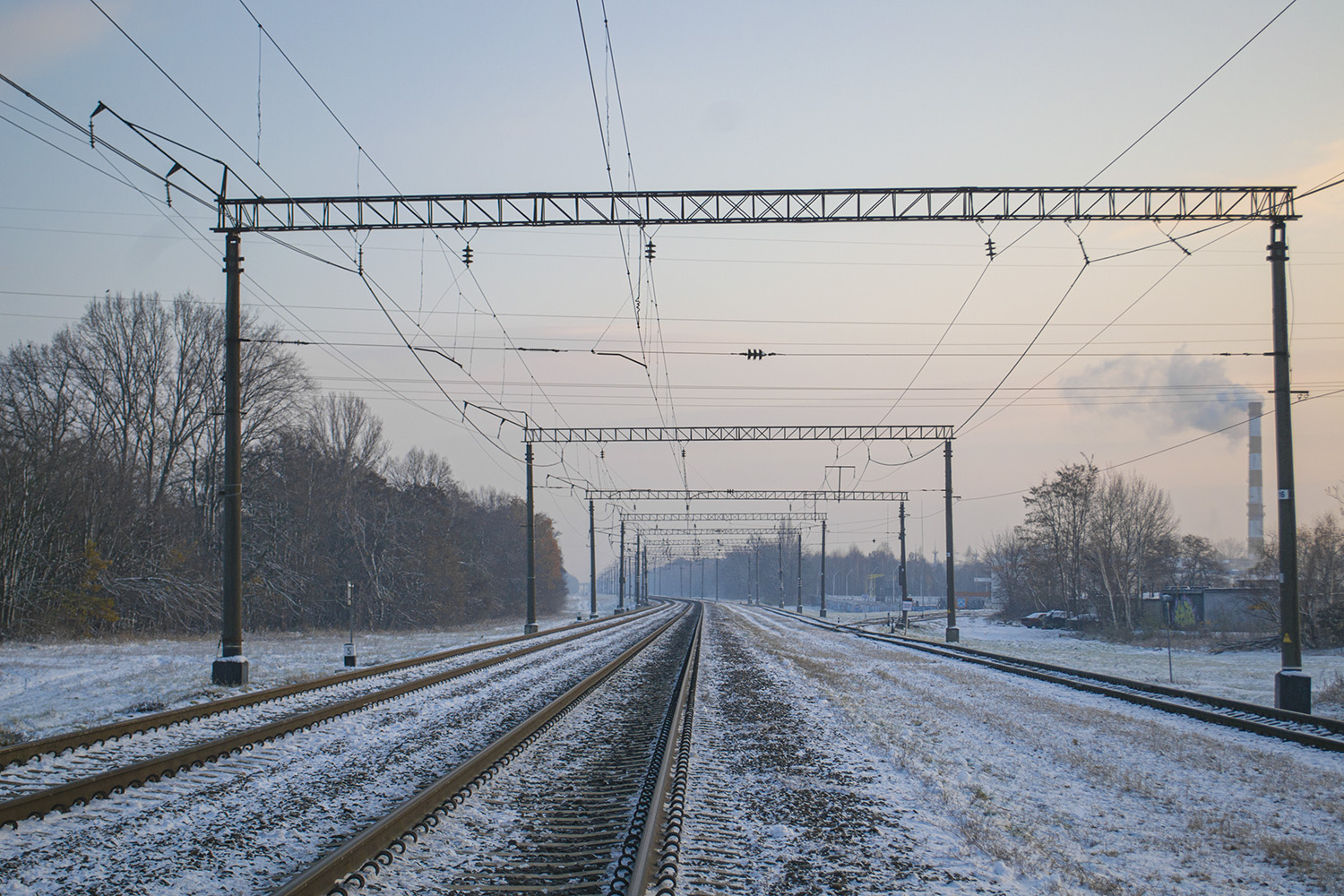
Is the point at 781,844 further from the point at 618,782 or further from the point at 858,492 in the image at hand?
the point at 858,492

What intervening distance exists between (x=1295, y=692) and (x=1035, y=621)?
4354 centimetres

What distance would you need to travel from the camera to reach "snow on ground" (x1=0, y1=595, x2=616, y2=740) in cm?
1290

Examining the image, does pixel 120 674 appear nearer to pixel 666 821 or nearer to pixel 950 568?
pixel 666 821

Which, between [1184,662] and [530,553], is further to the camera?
[530,553]

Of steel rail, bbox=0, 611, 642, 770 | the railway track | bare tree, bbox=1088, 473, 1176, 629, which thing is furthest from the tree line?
steel rail, bbox=0, 611, 642, 770

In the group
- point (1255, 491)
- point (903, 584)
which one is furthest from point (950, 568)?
point (1255, 491)

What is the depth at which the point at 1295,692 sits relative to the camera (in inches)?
587

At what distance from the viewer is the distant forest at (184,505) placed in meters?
32.7

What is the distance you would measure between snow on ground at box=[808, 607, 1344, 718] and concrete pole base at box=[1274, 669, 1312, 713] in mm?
549

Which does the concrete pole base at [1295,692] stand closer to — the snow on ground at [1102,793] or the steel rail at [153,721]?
the snow on ground at [1102,793]

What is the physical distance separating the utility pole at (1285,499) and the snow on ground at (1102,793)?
279cm

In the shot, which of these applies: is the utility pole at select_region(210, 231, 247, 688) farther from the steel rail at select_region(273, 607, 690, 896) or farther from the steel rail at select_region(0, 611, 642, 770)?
the steel rail at select_region(273, 607, 690, 896)

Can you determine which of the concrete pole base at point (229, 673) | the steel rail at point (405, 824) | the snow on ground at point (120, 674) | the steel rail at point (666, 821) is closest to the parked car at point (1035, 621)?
the snow on ground at point (120, 674)

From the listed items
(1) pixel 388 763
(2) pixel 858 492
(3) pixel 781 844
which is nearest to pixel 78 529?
(1) pixel 388 763
